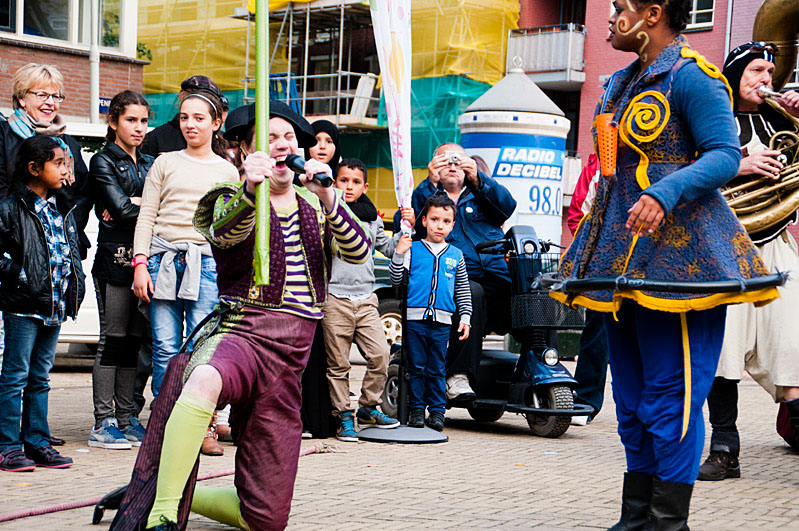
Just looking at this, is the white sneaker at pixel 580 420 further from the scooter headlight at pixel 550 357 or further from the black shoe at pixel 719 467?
the black shoe at pixel 719 467

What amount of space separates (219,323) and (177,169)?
97.5 inches

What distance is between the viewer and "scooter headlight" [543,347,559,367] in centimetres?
815

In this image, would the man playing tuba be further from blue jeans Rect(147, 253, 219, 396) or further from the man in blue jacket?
blue jeans Rect(147, 253, 219, 396)

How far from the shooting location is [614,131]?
440cm

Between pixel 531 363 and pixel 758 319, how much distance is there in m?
1.99

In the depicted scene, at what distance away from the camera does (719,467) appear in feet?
20.8

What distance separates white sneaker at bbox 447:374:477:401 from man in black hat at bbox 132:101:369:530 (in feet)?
12.1

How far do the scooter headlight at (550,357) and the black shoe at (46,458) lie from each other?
3.40 meters

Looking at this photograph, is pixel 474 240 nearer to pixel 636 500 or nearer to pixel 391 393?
pixel 391 393

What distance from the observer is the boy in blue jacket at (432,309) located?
316 inches

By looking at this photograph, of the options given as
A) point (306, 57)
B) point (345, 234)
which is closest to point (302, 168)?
point (345, 234)

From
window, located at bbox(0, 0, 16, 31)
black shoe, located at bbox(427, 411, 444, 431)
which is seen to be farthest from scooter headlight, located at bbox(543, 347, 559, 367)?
window, located at bbox(0, 0, 16, 31)

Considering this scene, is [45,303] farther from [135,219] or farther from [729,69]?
[729,69]

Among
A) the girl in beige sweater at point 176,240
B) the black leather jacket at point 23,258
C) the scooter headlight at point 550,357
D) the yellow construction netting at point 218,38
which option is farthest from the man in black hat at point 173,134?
the yellow construction netting at point 218,38
